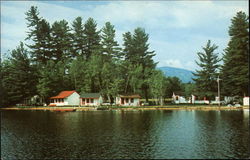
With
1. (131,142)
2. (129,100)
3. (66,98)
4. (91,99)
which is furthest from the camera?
(66,98)

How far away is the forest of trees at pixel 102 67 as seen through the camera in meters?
78.6

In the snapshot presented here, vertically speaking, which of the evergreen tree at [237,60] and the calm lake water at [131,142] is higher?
the evergreen tree at [237,60]

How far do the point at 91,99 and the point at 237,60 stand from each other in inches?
1984

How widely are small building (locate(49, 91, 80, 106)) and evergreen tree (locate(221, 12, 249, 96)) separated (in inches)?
2015

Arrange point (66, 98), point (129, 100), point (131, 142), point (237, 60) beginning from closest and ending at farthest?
point (131, 142) → point (237, 60) → point (129, 100) → point (66, 98)

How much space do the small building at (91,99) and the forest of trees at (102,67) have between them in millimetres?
2742

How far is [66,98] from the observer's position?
85.6 meters

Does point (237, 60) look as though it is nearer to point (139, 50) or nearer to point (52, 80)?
point (139, 50)

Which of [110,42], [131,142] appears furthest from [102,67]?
[131,142]

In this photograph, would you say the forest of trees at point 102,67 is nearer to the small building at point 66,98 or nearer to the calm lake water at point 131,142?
the small building at point 66,98

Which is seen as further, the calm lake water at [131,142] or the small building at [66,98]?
the small building at [66,98]

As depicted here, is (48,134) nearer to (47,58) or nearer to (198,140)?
(198,140)

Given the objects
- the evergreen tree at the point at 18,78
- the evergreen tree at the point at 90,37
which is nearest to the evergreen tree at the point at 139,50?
the evergreen tree at the point at 90,37

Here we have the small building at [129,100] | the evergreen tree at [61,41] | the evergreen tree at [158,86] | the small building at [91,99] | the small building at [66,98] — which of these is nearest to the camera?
the evergreen tree at [158,86]
